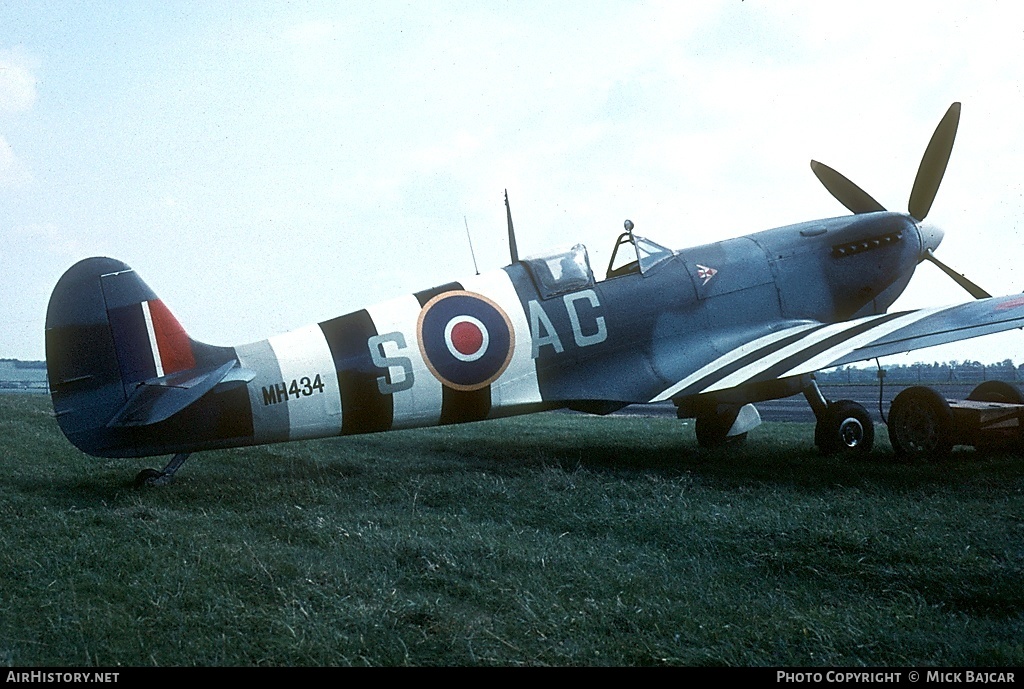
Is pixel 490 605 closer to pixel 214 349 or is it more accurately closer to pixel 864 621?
pixel 864 621

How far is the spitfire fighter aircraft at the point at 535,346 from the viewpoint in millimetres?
6074

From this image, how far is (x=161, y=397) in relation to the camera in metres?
6.00

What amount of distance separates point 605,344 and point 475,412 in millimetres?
1623

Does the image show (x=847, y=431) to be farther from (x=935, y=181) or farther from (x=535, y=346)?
(x=935, y=181)

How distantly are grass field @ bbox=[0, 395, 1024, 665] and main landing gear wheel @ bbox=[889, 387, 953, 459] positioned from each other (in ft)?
0.78

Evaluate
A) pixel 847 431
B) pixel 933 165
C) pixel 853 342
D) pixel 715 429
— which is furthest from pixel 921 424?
pixel 933 165

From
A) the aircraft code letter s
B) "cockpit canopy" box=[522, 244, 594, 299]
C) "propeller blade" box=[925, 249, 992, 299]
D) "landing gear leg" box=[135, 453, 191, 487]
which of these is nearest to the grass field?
"landing gear leg" box=[135, 453, 191, 487]

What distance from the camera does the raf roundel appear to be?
23.4 ft

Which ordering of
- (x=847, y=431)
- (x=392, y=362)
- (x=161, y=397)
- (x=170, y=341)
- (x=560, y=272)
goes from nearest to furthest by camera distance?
1. (x=161, y=397)
2. (x=170, y=341)
3. (x=392, y=362)
4. (x=847, y=431)
5. (x=560, y=272)

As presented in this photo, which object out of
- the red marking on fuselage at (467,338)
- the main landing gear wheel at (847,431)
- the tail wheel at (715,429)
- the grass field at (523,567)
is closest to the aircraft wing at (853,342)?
the main landing gear wheel at (847,431)

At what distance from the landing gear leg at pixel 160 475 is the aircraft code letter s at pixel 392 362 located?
182 centimetres

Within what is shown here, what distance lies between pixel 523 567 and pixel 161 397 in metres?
3.61
